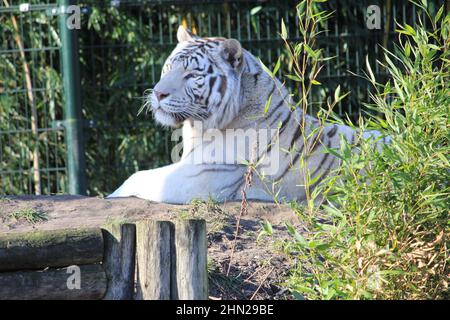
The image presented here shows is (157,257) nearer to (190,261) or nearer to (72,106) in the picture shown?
(190,261)

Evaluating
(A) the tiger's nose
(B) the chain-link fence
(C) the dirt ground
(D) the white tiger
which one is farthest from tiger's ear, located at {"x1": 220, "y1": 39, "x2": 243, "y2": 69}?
(B) the chain-link fence

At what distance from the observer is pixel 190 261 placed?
3.59 metres

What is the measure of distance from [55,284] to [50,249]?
0.44 feet

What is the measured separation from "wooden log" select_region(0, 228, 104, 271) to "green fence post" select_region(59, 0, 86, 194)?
3404 millimetres

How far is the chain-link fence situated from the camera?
25.6 ft

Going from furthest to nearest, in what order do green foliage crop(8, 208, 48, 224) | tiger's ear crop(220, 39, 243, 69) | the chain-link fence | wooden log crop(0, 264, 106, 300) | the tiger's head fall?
the chain-link fence, tiger's ear crop(220, 39, 243, 69), the tiger's head, green foliage crop(8, 208, 48, 224), wooden log crop(0, 264, 106, 300)

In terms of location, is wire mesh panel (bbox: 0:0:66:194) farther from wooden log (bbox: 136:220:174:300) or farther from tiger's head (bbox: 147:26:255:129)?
wooden log (bbox: 136:220:174:300)

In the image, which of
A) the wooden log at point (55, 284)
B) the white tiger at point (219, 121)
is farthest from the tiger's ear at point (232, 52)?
the wooden log at point (55, 284)

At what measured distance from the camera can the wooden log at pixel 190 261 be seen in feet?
11.8

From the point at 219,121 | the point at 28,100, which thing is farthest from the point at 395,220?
the point at 28,100

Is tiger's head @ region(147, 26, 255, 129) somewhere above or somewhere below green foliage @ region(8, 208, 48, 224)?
above

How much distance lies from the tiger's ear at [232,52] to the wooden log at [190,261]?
2.34 m
